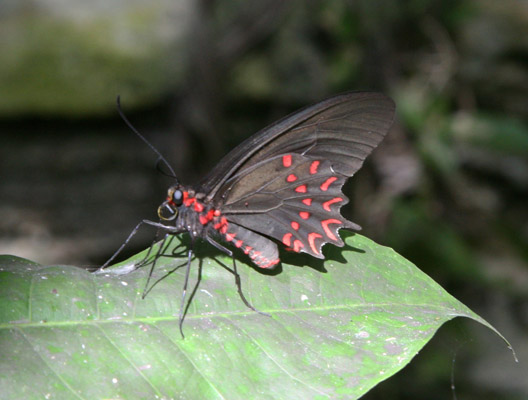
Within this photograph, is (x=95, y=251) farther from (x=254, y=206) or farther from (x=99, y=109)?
(x=254, y=206)

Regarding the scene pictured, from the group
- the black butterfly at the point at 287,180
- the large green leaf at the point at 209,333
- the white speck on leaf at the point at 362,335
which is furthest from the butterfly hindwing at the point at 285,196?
the white speck on leaf at the point at 362,335

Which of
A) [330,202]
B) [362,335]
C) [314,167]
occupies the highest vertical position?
[314,167]

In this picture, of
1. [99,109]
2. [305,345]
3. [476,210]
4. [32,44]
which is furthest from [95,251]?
[305,345]

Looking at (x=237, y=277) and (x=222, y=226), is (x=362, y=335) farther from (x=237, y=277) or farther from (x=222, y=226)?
(x=222, y=226)

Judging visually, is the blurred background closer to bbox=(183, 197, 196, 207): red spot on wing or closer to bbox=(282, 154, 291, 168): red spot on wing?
bbox=(282, 154, 291, 168): red spot on wing

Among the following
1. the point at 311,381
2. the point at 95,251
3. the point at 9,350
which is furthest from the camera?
the point at 95,251

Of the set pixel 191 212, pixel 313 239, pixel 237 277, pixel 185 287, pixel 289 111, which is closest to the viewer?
pixel 185 287

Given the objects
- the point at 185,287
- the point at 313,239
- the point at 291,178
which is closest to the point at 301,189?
the point at 291,178
